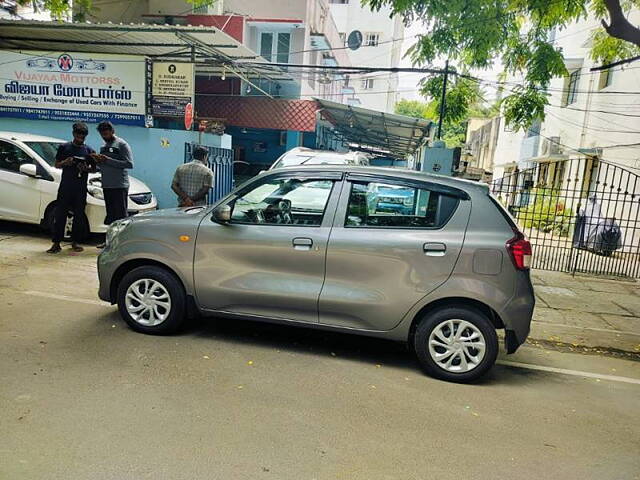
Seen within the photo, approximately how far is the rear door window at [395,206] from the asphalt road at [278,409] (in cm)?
126

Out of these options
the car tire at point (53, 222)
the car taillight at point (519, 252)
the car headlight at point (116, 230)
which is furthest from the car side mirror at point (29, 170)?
the car taillight at point (519, 252)

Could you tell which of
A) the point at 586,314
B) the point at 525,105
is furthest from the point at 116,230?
the point at 525,105

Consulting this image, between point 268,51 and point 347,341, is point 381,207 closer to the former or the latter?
point 347,341

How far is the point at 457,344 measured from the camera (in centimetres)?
409

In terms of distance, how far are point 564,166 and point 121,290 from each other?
56.8 ft

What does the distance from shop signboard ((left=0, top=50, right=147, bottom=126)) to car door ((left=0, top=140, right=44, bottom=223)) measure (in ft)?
9.08

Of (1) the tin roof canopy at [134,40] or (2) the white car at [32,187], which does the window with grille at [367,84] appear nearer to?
(1) the tin roof canopy at [134,40]

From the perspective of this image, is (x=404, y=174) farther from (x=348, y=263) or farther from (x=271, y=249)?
(x=271, y=249)

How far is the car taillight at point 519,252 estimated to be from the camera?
13.1ft

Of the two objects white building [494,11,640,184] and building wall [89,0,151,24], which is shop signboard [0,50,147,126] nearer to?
building wall [89,0,151,24]

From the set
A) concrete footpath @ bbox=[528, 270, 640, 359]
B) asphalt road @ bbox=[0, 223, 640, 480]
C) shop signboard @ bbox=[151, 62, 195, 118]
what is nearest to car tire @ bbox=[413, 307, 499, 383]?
asphalt road @ bbox=[0, 223, 640, 480]

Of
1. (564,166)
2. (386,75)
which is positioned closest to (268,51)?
(564,166)

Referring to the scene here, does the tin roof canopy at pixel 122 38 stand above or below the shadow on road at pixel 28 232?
above

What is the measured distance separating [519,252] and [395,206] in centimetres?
105
